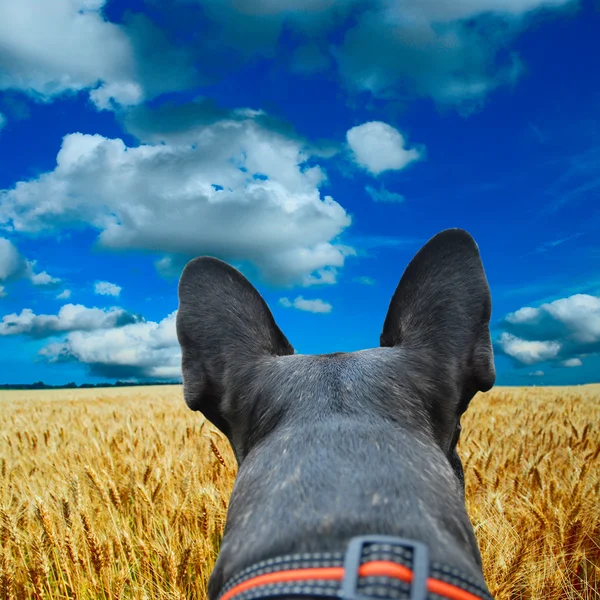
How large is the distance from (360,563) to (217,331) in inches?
46.7

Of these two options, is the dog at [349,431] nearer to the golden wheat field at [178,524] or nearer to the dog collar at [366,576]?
the dog collar at [366,576]

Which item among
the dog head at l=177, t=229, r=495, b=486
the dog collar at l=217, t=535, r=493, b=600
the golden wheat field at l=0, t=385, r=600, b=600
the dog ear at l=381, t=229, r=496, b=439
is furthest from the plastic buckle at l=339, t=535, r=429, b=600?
the golden wheat field at l=0, t=385, r=600, b=600

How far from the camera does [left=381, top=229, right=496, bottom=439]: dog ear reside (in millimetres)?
1848

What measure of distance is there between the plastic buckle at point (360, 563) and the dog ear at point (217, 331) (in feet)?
3.27

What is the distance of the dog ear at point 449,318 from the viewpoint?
1.85 m

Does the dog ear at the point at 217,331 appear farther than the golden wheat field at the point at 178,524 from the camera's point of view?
No

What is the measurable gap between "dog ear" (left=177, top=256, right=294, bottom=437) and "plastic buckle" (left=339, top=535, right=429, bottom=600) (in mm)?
997

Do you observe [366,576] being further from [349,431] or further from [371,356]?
[371,356]

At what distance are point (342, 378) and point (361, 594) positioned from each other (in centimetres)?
77

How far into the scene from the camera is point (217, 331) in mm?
2053

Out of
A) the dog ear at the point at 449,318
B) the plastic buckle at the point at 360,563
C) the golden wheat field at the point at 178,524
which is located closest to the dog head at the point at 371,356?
the dog ear at the point at 449,318

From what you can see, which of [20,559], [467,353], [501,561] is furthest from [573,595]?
[20,559]

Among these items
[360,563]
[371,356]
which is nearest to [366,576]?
[360,563]

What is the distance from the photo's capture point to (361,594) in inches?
38.4
